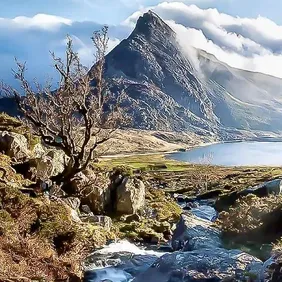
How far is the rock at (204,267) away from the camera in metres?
16.8

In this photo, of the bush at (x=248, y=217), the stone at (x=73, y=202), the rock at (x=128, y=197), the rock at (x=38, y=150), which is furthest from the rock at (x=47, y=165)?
the bush at (x=248, y=217)

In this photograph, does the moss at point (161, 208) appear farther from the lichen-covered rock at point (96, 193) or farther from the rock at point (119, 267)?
the rock at point (119, 267)

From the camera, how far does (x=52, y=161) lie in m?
33.8

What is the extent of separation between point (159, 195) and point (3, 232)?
32.0 metres

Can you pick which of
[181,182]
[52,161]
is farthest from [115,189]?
[181,182]

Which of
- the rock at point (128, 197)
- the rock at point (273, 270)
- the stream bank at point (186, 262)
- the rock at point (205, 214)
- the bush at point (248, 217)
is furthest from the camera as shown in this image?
the rock at point (205, 214)

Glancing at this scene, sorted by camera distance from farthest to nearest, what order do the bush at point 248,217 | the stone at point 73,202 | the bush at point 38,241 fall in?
the stone at point 73,202
the bush at point 248,217
the bush at point 38,241

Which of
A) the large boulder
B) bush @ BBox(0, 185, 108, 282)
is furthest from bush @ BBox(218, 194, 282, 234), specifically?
the large boulder

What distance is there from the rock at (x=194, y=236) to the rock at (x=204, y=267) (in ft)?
12.6

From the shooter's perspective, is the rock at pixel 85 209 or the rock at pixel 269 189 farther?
the rock at pixel 269 189

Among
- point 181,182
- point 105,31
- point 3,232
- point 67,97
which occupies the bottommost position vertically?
point 181,182

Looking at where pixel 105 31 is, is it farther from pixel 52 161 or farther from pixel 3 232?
pixel 3 232

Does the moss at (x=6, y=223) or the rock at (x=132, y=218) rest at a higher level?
the moss at (x=6, y=223)

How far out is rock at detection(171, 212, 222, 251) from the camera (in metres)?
23.8
